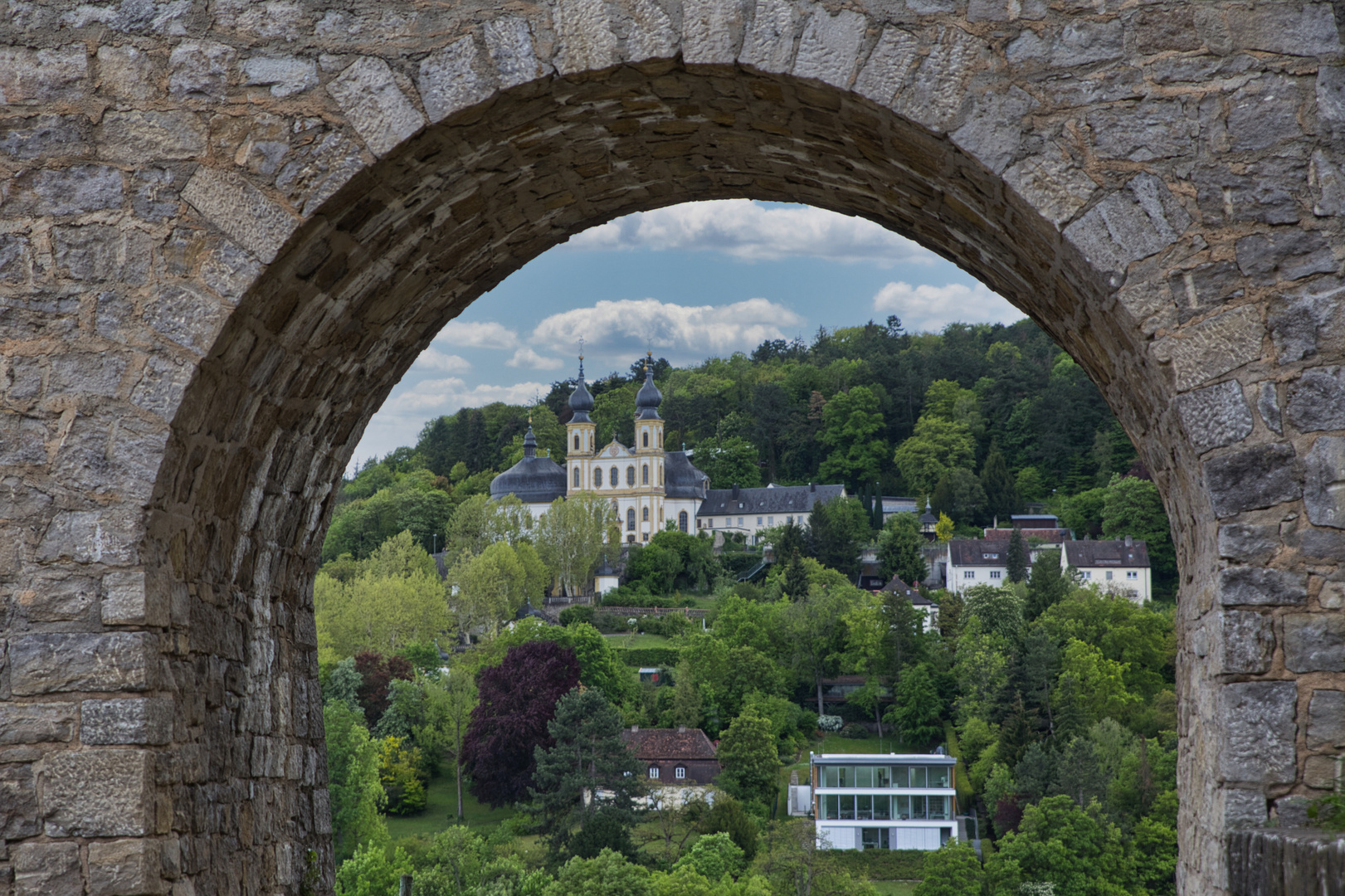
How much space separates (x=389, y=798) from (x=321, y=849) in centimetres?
4256

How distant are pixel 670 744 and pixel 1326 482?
47.5 meters

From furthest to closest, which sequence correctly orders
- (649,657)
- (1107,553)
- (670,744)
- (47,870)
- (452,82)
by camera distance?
1. (1107,553)
2. (649,657)
3. (670,744)
4. (452,82)
5. (47,870)

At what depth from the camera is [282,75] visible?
144 inches

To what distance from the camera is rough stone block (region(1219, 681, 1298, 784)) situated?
10.5ft

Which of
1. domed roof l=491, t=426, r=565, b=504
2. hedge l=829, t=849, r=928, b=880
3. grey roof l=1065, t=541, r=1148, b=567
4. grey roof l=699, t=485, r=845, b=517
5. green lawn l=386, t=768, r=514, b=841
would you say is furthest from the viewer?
domed roof l=491, t=426, r=565, b=504

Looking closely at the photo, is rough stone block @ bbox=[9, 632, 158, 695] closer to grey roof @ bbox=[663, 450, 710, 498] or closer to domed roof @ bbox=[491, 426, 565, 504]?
grey roof @ bbox=[663, 450, 710, 498]

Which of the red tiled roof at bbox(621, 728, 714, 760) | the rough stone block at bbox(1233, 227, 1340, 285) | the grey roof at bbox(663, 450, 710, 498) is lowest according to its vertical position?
the red tiled roof at bbox(621, 728, 714, 760)

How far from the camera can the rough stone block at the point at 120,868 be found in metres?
3.45

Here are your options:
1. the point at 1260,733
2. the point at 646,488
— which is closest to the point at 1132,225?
the point at 1260,733

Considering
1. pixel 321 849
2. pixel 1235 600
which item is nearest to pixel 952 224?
pixel 1235 600

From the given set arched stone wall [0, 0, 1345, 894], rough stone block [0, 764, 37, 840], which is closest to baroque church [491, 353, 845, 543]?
arched stone wall [0, 0, 1345, 894]

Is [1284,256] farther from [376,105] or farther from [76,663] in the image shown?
[76,663]

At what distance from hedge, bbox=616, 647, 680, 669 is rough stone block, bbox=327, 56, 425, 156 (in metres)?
58.7

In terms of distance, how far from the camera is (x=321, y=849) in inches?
196
